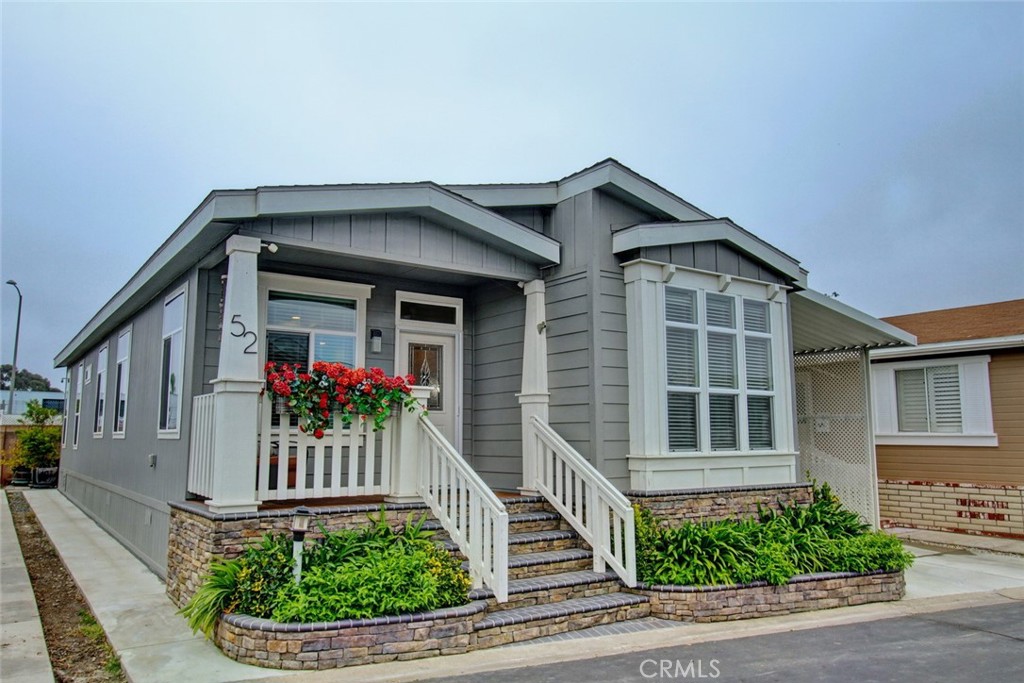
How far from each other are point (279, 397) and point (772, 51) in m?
13.8

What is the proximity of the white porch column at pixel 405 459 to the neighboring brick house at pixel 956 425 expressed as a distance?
7649 mm

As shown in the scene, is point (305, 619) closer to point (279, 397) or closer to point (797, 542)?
point (279, 397)

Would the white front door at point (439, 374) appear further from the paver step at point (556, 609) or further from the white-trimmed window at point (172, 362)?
the paver step at point (556, 609)

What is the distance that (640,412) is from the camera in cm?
686

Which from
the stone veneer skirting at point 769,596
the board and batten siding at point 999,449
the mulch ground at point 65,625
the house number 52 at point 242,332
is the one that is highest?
the house number 52 at point 242,332

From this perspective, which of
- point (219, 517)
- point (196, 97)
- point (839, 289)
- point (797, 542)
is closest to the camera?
point (219, 517)

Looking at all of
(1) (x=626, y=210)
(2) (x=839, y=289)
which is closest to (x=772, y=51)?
(1) (x=626, y=210)

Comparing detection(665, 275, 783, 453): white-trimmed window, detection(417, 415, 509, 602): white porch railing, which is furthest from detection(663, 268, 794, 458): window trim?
detection(417, 415, 509, 602): white porch railing

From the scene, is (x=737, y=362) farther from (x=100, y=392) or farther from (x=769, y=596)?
(x=100, y=392)

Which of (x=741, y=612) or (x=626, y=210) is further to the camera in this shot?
(x=626, y=210)

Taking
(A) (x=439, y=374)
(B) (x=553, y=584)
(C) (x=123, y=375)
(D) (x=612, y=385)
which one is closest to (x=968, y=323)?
(D) (x=612, y=385)

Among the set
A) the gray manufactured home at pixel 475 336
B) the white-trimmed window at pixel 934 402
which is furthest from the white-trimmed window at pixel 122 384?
the white-trimmed window at pixel 934 402

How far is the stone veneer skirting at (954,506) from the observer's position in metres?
9.96

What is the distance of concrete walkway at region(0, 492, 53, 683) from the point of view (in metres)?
4.42
